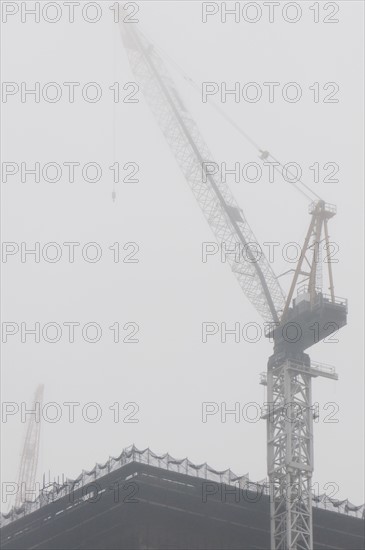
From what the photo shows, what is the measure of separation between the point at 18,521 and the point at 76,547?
7323 millimetres

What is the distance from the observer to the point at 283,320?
116000 mm

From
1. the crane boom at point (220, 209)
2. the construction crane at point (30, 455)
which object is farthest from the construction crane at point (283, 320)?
the construction crane at point (30, 455)

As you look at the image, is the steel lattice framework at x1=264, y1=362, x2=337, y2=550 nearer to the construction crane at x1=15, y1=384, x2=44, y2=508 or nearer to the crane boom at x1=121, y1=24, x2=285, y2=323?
the crane boom at x1=121, y1=24, x2=285, y2=323

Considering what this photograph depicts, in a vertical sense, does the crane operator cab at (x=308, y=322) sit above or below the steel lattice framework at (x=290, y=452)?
above

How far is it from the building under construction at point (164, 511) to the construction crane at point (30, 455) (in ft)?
234

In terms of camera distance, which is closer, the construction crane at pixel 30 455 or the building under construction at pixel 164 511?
the building under construction at pixel 164 511

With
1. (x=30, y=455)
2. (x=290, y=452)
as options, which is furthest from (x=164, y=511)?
(x=30, y=455)

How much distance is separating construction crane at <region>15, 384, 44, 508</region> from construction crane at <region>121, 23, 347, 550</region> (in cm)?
7619

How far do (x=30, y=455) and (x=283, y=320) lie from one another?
8388 cm

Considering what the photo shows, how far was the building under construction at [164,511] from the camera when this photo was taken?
107375mm

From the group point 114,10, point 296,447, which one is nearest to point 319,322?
point 296,447

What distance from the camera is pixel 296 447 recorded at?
366 ft

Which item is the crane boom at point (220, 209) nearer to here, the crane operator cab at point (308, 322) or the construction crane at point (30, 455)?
the crane operator cab at point (308, 322)

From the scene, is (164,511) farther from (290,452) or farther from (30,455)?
(30,455)
